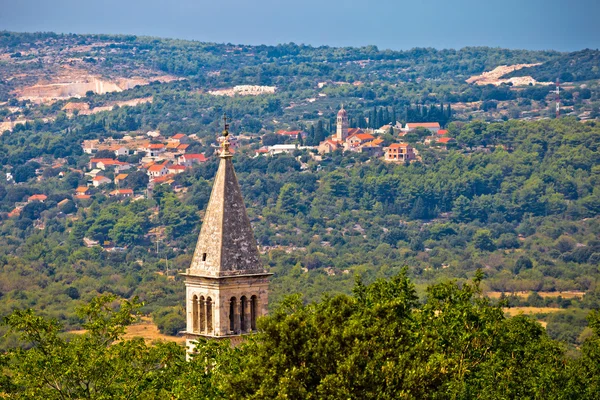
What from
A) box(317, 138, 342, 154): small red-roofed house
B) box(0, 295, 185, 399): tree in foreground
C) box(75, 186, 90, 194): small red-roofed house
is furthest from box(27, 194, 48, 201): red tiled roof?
box(0, 295, 185, 399): tree in foreground

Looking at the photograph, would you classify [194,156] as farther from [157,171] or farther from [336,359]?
[336,359]

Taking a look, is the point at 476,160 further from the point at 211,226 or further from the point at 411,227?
the point at 211,226

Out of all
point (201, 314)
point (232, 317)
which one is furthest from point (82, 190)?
point (232, 317)

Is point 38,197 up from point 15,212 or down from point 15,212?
up

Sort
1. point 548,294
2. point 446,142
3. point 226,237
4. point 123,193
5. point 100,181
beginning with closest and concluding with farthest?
point 226,237 → point 548,294 → point 123,193 → point 100,181 → point 446,142

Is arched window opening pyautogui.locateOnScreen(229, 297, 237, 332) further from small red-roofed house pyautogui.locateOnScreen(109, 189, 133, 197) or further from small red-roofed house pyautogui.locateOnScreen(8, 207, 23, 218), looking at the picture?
small red-roofed house pyautogui.locateOnScreen(109, 189, 133, 197)

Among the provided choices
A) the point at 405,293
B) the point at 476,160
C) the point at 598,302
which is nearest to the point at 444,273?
the point at 598,302
